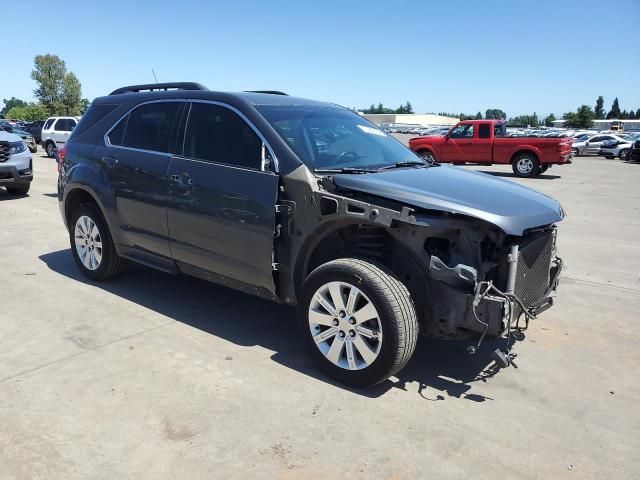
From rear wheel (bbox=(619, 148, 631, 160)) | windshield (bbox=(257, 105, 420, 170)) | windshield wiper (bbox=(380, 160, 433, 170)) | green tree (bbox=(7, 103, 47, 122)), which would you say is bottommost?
rear wheel (bbox=(619, 148, 631, 160))

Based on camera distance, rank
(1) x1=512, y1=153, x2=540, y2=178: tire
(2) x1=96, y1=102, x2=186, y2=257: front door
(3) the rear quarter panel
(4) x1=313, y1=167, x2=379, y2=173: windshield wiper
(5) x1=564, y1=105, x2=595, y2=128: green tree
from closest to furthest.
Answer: (4) x1=313, y1=167, x2=379, y2=173: windshield wiper
(2) x1=96, y1=102, x2=186, y2=257: front door
(3) the rear quarter panel
(1) x1=512, y1=153, x2=540, y2=178: tire
(5) x1=564, y1=105, x2=595, y2=128: green tree

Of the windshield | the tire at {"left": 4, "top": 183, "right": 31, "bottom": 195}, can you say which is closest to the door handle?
the windshield

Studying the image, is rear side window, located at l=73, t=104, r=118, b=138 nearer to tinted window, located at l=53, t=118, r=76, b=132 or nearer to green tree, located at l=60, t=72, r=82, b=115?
tinted window, located at l=53, t=118, r=76, b=132

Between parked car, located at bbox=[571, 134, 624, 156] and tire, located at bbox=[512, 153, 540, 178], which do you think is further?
parked car, located at bbox=[571, 134, 624, 156]

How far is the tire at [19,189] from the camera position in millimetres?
11130

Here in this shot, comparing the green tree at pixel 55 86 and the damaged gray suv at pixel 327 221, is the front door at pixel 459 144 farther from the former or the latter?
the green tree at pixel 55 86

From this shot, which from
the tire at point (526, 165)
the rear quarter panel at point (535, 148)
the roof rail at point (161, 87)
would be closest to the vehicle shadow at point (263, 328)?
the roof rail at point (161, 87)

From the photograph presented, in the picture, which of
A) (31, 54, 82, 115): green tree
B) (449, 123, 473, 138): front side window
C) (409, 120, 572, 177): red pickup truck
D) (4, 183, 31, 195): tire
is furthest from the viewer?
(31, 54, 82, 115): green tree

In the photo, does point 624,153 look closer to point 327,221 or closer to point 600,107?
Result: point 327,221

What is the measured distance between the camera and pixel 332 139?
4.27 m

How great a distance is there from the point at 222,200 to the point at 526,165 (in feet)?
55.1

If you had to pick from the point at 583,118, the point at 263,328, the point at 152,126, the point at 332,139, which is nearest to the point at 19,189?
the point at 152,126

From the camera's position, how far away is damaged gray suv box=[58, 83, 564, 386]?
3.27m

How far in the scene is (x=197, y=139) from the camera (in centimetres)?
436
